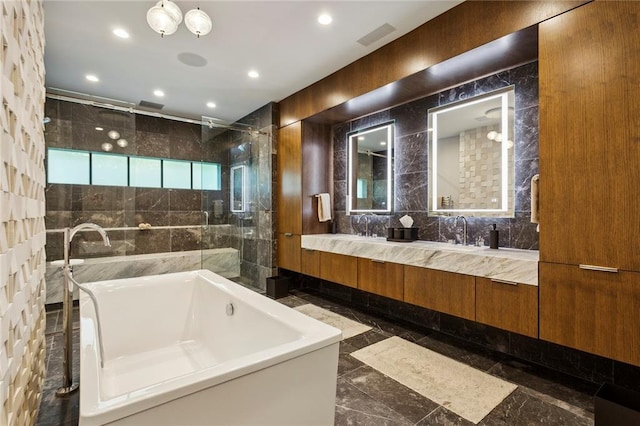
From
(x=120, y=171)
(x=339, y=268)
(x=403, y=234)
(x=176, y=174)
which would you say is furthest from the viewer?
(x=176, y=174)

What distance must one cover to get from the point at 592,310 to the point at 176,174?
18.9 ft

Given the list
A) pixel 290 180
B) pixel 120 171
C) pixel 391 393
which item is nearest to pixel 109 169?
pixel 120 171

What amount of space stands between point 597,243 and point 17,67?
282 centimetres

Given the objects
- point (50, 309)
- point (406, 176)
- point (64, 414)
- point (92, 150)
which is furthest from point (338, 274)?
point (92, 150)

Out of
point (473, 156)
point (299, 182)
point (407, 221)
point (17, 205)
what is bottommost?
point (407, 221)

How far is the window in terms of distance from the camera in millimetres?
3889

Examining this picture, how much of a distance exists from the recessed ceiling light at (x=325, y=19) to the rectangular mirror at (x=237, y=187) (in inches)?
92.9

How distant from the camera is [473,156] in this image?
113 inches

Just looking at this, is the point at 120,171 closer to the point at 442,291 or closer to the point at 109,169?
the point at 109,169

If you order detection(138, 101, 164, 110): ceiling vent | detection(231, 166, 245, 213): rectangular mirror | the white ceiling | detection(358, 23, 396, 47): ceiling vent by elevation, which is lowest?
detection(231, 166, 245, 213): rectangular mirror

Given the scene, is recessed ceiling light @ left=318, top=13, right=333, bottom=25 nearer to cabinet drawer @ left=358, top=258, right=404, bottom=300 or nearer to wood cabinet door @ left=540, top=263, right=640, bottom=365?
cabinet drawer @ left=358, top=258, right=404, bottom=300

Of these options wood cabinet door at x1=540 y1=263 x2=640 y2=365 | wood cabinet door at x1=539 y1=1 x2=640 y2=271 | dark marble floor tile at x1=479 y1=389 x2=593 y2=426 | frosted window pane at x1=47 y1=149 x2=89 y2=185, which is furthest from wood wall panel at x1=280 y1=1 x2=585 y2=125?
frosted window pane at x1=47 y1=149 x2=89 y2=185

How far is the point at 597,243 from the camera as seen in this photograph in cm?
172

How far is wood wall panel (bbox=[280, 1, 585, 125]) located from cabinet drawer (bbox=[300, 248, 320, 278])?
70.6 inches
